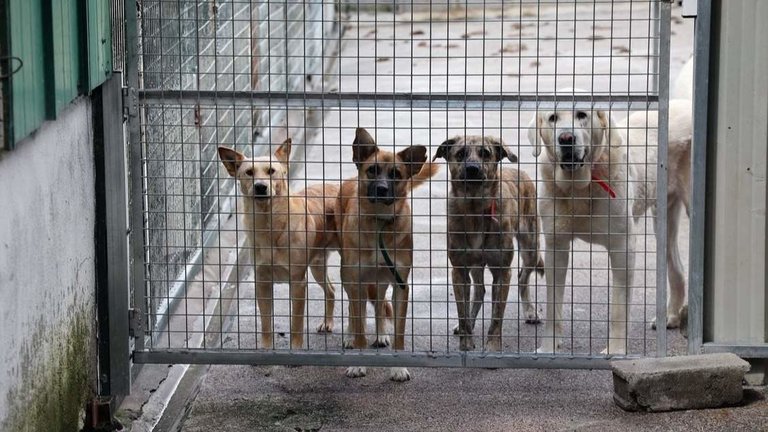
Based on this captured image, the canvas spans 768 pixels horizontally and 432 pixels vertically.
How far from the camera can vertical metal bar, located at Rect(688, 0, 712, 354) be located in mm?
5328

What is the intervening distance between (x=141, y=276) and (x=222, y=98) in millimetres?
898

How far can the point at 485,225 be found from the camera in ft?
21.9

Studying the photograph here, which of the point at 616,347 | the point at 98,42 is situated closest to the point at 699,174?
the point at 616,347

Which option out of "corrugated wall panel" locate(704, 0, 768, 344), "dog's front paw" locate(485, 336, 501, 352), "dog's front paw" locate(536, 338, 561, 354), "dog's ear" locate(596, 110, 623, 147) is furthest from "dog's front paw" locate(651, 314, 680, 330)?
"corrugated wall panel" locate(704, 0, 768, 344)

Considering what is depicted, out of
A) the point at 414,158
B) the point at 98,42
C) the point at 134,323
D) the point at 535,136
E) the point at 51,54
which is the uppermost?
the point at 98,42

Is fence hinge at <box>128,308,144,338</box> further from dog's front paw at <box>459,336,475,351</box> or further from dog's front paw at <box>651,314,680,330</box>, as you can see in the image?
dog's front paw at <box>651,314,680,330</box>

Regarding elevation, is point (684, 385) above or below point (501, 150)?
below

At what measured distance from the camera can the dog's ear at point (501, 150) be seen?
6211 millimetres

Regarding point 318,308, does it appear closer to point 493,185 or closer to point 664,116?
point 493,185

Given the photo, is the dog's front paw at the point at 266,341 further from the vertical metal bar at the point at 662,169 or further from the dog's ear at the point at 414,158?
the vertical metal bar at the point at 662,169

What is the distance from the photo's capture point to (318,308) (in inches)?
298

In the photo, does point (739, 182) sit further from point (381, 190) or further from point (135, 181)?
point (135, 181)

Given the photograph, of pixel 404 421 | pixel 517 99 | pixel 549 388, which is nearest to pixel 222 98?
pixel 517 99

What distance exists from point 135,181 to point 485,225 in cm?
200
